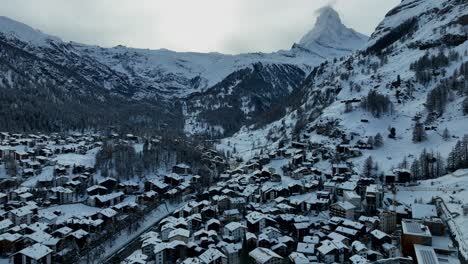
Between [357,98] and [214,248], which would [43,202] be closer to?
[214,248]

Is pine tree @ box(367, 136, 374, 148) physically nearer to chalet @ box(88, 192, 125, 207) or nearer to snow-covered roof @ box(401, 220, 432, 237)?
snow-covered roof @ box(401, 220, 432, 237)

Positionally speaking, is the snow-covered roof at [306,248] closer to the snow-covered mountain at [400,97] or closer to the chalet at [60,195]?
the snow-covered mountain at [400,97]

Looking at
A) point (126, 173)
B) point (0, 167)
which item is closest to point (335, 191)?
point (126, 173)

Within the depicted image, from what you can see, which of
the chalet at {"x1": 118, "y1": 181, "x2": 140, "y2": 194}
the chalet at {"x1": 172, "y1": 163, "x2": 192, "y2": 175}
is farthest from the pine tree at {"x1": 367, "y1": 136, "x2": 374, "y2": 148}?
the chalet at {"x1": 118, "y1": 181, "x2": 140, "y2": 194}

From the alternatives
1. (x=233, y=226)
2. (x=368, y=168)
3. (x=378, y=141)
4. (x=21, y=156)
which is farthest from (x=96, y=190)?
(x=378, y=141)

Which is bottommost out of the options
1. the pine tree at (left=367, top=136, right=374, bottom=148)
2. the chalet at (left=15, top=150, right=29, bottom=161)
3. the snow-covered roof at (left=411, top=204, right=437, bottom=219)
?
the snow-covered roof at (left=411, top=204, right=437, bottom=219)

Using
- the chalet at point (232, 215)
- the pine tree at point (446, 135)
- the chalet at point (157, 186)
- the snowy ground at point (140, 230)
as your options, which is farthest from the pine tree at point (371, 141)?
the chalet at point (157, 186)
